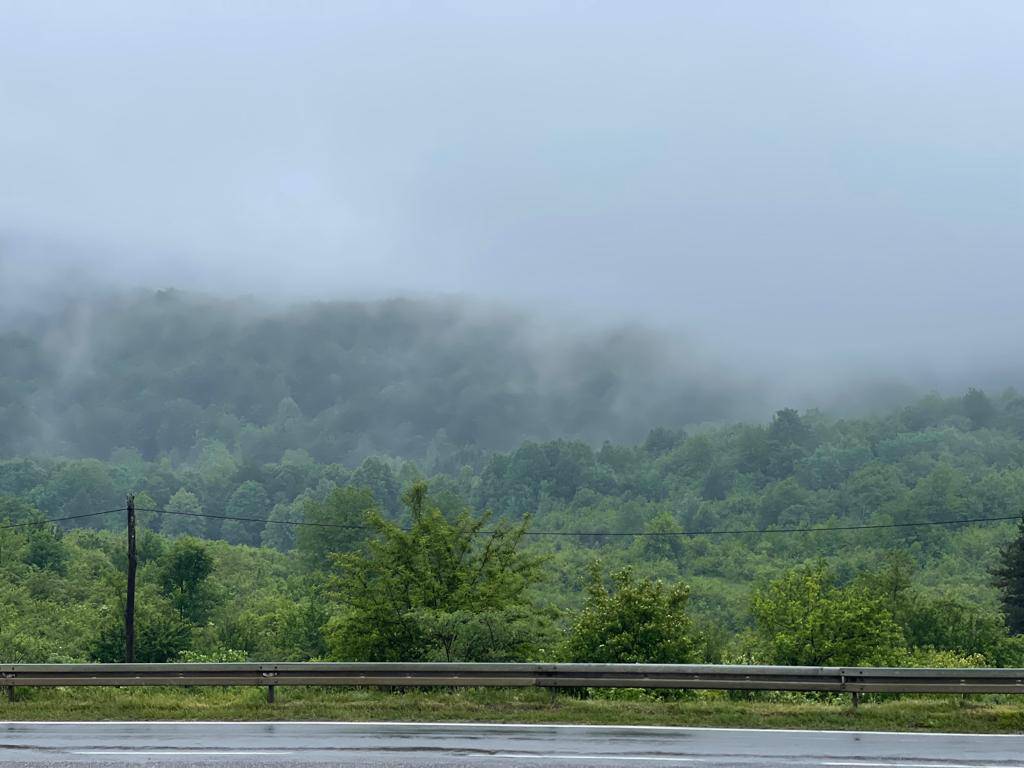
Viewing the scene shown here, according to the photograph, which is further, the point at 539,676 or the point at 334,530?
the point at 334,530

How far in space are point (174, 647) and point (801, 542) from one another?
135904 millimetres

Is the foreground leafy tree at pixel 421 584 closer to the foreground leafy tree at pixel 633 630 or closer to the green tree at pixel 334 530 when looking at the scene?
the foreground leafy tree at pixel 633 630

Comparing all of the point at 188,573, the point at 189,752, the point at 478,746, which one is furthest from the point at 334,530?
the point at 478,746

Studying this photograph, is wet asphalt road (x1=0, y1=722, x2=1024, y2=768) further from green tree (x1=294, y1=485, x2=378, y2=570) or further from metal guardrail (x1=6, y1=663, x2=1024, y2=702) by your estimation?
green tree (x1=294, y1=485, x2=378, y2=570)

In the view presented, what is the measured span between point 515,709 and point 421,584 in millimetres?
20592

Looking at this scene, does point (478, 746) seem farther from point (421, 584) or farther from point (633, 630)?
point (633, 630)

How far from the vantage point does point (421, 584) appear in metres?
38.6

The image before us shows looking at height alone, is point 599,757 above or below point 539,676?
below

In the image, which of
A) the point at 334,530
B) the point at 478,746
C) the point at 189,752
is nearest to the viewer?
the point at 189,752

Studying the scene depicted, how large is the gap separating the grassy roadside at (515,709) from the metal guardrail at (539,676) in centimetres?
33

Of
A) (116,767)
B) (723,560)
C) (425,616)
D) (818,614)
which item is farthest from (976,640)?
(723,560)

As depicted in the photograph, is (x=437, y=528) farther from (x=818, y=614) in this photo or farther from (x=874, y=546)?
(x=874, y=546)

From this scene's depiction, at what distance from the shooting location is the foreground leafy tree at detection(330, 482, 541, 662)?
114 ft

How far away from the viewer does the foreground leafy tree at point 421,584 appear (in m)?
34.8
